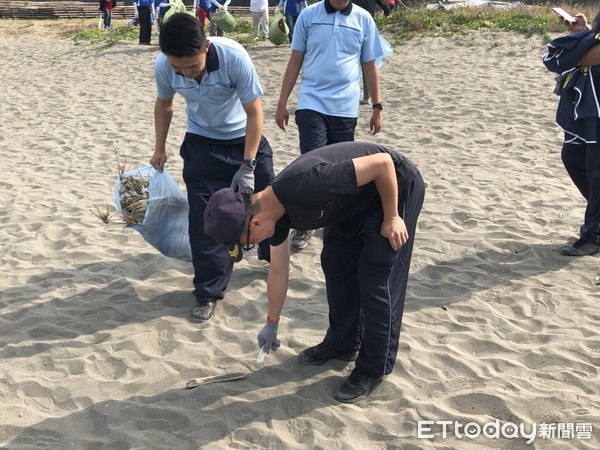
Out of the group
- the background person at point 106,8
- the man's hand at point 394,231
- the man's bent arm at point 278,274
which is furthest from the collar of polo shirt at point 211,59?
the background person at point 106,8

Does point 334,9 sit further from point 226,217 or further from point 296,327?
point 226,217

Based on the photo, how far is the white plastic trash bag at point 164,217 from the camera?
409 cm

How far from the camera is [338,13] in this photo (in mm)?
4316

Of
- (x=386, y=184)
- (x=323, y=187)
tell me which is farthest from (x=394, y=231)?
(x=323, y=187)

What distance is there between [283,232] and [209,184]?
1154mm

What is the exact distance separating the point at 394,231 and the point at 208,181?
1.43 m

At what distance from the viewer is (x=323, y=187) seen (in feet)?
8.29

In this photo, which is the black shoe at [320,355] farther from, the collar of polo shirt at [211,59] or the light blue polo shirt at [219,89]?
the collar of polo shirt at [211,59]

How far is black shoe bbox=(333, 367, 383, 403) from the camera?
314cm

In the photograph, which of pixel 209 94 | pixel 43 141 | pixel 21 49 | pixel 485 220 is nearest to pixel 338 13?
pixel 209 94

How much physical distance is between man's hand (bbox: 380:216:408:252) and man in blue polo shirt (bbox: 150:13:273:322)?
0.98 meters

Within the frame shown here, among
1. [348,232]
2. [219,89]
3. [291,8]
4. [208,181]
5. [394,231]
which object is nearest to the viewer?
[394,231]

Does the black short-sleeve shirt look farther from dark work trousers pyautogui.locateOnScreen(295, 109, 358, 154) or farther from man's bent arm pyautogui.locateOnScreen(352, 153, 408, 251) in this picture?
dark work trousers pyautogui.locateOnScreen(295, 109, 358, 154)

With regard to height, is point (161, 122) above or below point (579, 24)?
below
